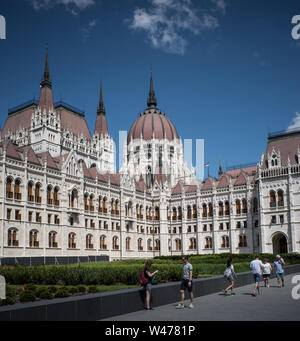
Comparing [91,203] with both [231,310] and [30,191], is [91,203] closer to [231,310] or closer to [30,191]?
[30,191]

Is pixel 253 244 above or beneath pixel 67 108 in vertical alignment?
beneath

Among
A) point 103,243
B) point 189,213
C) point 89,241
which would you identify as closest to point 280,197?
point 189,213

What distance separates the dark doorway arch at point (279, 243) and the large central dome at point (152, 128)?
149 ft

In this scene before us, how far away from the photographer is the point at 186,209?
79750 millimetres

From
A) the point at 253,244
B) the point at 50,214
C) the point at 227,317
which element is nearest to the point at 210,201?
the point at 253,244

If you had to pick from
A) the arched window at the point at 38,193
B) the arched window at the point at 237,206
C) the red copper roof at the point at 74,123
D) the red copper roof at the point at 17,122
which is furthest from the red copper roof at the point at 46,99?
the arched window at the point at 237,206

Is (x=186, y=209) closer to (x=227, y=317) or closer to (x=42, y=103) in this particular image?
(x=42, y=103)

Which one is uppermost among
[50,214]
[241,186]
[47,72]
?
[47,72]

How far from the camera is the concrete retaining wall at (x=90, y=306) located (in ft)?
41.2

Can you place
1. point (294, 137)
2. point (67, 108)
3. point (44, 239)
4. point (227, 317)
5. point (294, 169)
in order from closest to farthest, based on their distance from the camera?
point (227, 317) → point (44, 239) → point (294, 169) → point (294, 137) → point (67, 108)

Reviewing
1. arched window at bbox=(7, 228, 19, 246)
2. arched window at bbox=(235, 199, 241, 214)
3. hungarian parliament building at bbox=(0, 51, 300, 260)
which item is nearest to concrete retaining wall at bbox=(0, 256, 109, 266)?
hungarian parliament building at bbox=(0, 51, 300, 260)

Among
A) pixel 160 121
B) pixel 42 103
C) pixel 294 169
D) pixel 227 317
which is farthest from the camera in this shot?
pixel 160 121

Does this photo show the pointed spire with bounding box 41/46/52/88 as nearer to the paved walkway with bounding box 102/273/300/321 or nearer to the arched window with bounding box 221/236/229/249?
the arched window with bounding box 221/236/229/249

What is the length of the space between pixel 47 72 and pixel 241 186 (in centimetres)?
4291
